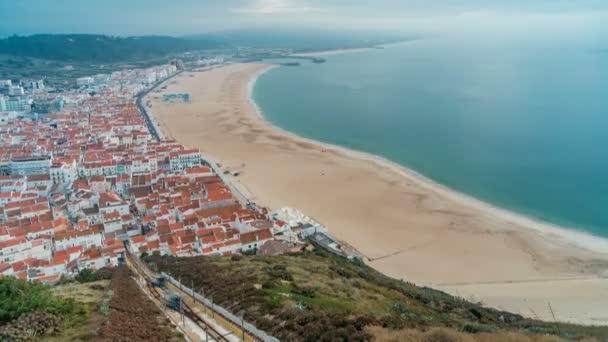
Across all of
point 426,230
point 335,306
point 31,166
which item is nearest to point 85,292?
point 335,306

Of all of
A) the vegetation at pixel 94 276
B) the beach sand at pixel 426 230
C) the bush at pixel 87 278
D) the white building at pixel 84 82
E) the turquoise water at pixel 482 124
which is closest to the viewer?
the vegetation at pixel 94 276

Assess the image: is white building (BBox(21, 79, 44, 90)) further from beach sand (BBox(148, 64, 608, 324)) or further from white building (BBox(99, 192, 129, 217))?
white building (BBox(99, 192, 129, 217))

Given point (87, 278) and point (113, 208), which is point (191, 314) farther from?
point (113, 208)

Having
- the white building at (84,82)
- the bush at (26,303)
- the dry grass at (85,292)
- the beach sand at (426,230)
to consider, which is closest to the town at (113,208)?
the beach sand at (426,230)

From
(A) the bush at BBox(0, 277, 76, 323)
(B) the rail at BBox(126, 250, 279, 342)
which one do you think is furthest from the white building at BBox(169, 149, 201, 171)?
(A) the bush at BBox(0, 277, 76, 323)

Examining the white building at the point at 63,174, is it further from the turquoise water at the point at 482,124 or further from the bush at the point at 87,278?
the turquoise water at the point at 482,124

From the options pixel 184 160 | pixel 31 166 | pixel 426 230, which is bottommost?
pixel 426 230
